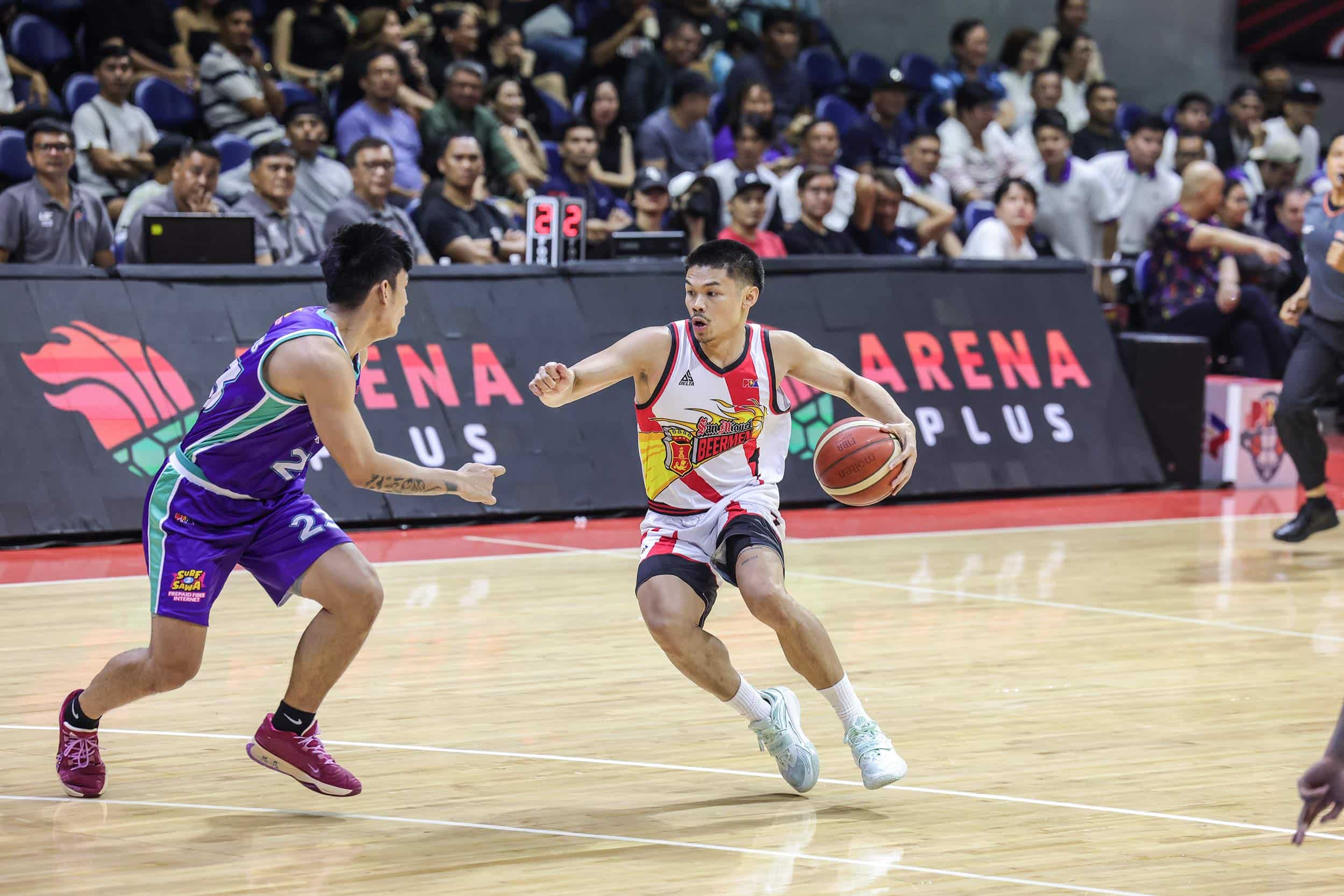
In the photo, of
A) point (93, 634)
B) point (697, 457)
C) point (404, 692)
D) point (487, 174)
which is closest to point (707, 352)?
point (697, 457)

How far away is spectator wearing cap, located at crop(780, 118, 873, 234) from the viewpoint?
44.8 feet

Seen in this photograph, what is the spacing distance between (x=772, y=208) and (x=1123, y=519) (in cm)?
376

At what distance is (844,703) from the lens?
17.4 ft

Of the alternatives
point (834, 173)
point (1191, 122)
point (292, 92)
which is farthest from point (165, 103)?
point (1191, 122)

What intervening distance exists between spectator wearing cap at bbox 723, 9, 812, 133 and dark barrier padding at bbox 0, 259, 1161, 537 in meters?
3.91

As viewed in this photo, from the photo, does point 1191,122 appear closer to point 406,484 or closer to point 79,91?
point 79,91

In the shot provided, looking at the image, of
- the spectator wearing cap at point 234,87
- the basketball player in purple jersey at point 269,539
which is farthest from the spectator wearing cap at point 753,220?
the basketball player in purple jersey at point 269,539

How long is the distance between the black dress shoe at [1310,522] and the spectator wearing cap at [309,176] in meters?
6.24

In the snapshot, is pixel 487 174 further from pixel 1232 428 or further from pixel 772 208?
pixel 1232 428

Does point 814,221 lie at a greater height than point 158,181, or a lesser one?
lesser

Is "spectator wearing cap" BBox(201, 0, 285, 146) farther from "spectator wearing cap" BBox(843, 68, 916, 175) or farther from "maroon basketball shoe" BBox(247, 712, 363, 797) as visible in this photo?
"maroon basketball shoe" BBox(247, 712, 363, 797)

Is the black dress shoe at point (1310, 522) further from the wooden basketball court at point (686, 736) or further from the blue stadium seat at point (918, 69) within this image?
the blue stadium seat at point (918, 69)

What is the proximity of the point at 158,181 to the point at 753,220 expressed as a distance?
12.7 ft

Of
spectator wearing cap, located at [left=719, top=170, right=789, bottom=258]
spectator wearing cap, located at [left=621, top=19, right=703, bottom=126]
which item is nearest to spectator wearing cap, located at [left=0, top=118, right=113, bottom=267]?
spectator wearing cap, located at [left=719, top=170, right=789, bottom=258]
